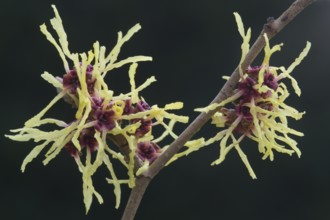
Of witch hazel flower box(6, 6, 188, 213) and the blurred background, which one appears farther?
the blurred background

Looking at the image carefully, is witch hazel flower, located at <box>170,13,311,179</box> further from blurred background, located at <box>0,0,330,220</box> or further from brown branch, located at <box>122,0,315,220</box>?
blurred background, located at <box>0,0,330,220</box>

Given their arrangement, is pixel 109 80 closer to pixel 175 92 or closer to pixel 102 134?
pixel 175 92

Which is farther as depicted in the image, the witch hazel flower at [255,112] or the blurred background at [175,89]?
the blurred background at [175,89]

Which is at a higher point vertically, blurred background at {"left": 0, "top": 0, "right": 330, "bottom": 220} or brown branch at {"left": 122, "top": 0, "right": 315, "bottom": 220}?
blurred background at {"left": 0, "top": 0, "right": 330, "bottom": 220}

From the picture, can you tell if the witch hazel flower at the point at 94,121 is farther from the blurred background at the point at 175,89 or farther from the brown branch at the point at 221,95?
the blurred background at the point at 175,89

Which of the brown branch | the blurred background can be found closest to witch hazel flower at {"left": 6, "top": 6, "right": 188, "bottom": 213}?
the brown branch

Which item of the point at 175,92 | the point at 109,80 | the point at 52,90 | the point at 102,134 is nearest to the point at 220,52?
the point at 175,92

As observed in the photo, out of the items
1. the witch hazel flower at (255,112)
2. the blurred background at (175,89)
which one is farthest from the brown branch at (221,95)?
the blurred background at (175,89)
